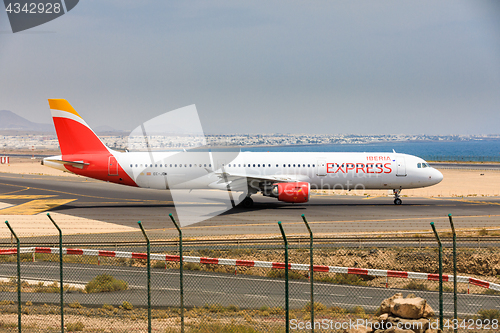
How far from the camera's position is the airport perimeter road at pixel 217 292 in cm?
1575

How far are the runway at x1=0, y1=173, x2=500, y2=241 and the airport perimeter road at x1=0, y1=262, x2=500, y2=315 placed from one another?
607cm

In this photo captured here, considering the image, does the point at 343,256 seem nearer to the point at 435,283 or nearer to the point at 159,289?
the point at 435,283

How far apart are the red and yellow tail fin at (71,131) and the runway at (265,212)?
519 cm

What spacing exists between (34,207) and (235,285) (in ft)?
86.8

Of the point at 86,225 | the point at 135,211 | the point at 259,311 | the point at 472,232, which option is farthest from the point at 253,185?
the point at 259,311

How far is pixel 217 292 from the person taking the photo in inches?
666

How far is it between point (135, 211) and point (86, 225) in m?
5.93

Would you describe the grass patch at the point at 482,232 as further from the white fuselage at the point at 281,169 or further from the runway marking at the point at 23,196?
the runway marking at the point at 23,196

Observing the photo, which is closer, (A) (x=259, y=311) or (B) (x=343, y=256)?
(A) (x=259, y=311)

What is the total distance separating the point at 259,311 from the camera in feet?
48.1

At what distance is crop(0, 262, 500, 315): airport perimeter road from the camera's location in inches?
620

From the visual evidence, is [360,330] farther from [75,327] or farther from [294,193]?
[294,193]

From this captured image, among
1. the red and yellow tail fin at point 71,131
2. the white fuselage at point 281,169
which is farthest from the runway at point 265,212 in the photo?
the red and yellow tail fin at point 71,131

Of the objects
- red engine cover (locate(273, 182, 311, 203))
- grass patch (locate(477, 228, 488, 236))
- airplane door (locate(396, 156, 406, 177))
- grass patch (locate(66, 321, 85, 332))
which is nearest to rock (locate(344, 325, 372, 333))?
grass patch (locate(66, 321, 85, 332))
